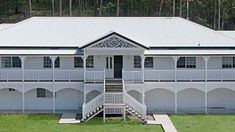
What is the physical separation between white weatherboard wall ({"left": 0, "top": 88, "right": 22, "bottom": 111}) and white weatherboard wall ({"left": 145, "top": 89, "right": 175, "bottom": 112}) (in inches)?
420

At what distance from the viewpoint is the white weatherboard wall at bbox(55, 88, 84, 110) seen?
142 ft

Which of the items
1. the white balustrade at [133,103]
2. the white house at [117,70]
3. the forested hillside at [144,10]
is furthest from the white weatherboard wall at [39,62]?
the forested hillside at [144,10]

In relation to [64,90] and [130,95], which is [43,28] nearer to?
[64,90]

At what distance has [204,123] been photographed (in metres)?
38.5

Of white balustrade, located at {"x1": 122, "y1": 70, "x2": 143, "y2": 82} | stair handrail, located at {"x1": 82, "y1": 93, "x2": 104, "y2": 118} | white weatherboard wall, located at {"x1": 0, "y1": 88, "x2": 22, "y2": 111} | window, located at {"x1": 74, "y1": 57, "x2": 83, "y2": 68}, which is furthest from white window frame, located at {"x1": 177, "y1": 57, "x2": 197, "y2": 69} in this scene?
white weatherboard wall, located at {"x1": 0, "y1": 88, "x2": 22, "y2": 111}

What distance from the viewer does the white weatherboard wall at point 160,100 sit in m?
43.6

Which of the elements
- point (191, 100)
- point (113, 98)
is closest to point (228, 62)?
point (191, 100)

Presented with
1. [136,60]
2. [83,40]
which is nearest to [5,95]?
[83,40]

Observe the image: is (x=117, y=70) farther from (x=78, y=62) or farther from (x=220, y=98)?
(x=220, y=98)

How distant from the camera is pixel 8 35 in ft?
147

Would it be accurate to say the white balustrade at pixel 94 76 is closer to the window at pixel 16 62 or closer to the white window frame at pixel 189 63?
the window at pixel 16 62

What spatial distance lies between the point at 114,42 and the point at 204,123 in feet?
30.9

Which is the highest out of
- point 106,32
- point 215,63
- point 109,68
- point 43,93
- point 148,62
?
point 106,32

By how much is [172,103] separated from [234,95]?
5.36 meters
